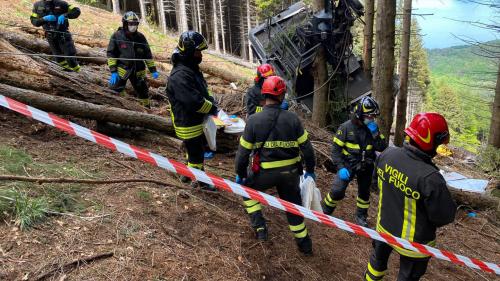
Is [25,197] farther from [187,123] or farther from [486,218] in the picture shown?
[486,218]

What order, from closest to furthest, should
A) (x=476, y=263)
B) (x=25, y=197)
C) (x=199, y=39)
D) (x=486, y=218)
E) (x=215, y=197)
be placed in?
(x=25, y=197)
(x=476, y=263)
(x=199, y=39)
(x=215, y=197)
(x=486, y=218)

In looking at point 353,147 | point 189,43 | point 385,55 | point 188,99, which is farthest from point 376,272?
point 385,55

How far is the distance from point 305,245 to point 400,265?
1.03m

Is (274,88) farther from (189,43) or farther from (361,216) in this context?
(361,216)

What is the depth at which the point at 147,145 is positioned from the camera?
221 inches

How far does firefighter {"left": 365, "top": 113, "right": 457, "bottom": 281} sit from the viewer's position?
2.74 meters

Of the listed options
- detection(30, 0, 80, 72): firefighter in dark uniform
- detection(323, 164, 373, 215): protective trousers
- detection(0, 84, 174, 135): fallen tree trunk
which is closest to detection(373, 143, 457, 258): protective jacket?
detection(323, 164, 373, 215): protective trousers

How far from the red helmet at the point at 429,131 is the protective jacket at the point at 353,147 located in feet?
6.66

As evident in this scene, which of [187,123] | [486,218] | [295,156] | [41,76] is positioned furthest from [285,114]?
[486,218]

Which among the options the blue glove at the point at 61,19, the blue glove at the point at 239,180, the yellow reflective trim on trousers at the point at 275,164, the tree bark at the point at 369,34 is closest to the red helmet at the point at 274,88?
the yellow reflective trim on trousers at the point at 275,164

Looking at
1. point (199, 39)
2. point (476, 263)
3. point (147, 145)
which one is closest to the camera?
point (476, 263)

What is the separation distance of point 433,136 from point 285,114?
1406mm

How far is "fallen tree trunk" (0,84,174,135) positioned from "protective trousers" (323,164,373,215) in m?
2.67

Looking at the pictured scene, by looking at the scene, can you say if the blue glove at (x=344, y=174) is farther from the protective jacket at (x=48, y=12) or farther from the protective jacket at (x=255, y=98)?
the protective jacket at (x=48, y=12)
